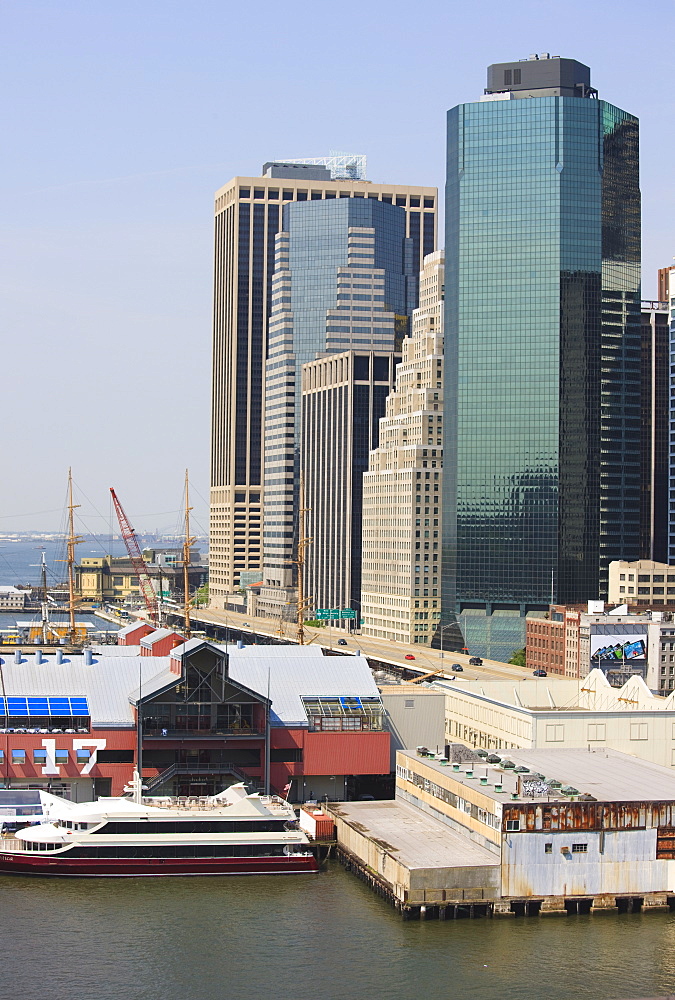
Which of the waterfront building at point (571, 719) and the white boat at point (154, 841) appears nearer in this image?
the white boat at point (154, 841)

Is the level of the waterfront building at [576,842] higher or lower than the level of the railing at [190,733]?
lower

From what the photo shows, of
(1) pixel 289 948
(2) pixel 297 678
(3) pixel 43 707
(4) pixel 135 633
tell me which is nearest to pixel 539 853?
(1) pixel 289 948

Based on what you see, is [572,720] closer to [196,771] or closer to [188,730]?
[196,771]

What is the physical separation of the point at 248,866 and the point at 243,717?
54.8ft

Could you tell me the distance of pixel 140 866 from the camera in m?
95.6

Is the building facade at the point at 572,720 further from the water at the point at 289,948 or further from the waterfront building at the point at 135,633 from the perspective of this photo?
the waterfront building at the point at 135,633

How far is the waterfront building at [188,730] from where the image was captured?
10938 cm

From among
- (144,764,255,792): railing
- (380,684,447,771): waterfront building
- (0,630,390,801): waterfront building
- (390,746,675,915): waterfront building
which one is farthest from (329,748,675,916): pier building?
(380,684,447,771): waterfront building

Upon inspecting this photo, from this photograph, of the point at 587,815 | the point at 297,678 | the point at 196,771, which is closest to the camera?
the point at 587,815

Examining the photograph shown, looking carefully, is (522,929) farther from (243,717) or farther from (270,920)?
(243,717)

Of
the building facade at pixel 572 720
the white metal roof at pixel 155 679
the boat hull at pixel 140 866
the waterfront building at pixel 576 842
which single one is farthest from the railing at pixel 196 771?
the building facade at pixel 572 720

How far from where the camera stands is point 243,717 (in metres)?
112

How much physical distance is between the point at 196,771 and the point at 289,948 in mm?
29164

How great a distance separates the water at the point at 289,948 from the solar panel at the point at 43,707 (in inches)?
722
